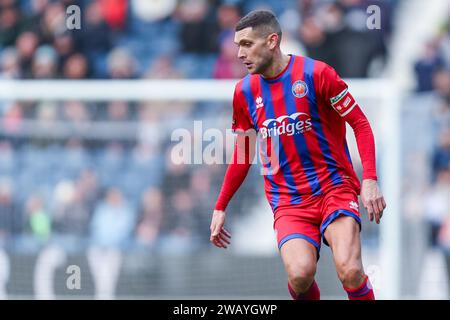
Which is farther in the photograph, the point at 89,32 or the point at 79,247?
the point at 89,32

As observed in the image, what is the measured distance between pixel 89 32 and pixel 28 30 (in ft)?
3.24

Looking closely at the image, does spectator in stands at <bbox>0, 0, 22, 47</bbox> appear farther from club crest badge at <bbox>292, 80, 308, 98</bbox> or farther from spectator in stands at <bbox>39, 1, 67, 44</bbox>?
club crest badge at <bbox>292, 80, 308, 98</bbox>

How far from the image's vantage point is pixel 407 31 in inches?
669

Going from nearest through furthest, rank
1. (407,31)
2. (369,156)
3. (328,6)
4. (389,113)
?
(369,156), (389,113), (328,6), (407,31)

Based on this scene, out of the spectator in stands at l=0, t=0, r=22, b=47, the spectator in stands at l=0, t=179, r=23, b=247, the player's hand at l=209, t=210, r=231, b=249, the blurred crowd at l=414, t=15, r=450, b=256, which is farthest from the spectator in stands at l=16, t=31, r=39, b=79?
the player's hand at l=209, t=210, r=231, b=249

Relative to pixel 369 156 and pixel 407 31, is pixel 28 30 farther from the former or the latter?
pixel 369 156

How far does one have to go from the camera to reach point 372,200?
6238 mm

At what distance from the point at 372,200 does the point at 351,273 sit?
471 millimetres

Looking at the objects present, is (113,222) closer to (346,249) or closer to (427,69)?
(427,69)

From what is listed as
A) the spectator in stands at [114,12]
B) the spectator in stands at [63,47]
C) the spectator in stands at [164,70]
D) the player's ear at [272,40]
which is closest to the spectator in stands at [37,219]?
the spectator in stands at [63,47]

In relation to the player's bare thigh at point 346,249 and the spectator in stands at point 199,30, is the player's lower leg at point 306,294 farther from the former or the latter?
the spectator in stands at point 199,30

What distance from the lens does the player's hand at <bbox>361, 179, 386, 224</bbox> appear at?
6195 mm

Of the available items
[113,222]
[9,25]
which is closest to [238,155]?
[113,222]

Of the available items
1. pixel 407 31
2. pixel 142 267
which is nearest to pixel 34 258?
pixel 142 267
